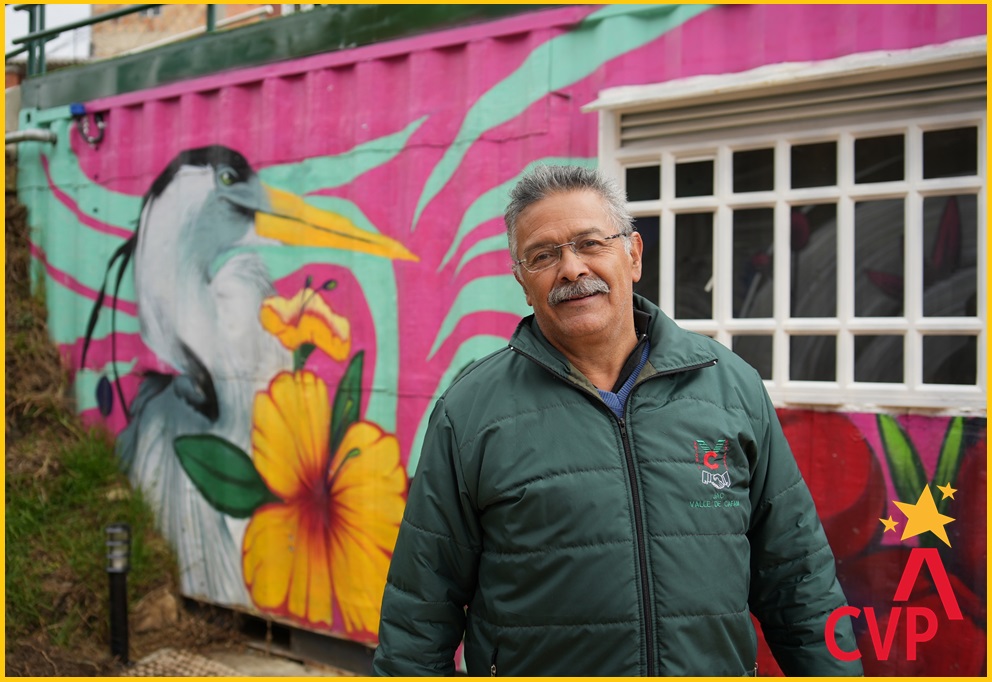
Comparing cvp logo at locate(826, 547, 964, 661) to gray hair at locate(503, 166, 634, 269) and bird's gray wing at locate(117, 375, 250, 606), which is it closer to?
gray hair at locate(503, 166, 634, 269)

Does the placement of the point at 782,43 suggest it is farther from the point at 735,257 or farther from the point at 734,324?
the point at 734,324

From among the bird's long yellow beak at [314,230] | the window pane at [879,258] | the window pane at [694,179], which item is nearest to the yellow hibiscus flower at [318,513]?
the bird's long yellow beak at [314,230]

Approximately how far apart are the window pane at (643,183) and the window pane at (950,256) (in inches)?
44.0

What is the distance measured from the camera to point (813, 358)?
3664 millimetres

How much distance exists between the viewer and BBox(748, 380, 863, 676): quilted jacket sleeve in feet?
6.78

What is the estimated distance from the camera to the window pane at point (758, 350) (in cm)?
376

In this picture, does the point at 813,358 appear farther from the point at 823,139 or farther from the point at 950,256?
the point at 823,139

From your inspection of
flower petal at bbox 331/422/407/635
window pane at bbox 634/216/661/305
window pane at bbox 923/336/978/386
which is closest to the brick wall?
flower petal at bbox 331/422/407/635

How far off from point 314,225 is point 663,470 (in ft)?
11.6

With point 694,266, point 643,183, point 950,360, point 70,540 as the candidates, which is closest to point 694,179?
point 643,183

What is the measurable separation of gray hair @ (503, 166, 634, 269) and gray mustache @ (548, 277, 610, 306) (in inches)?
6.6

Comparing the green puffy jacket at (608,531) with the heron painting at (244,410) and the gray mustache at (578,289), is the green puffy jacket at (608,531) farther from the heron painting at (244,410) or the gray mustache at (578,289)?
the heron painting at (244,410)

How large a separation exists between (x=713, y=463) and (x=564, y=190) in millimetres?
719

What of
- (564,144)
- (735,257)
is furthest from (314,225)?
(735,257)
